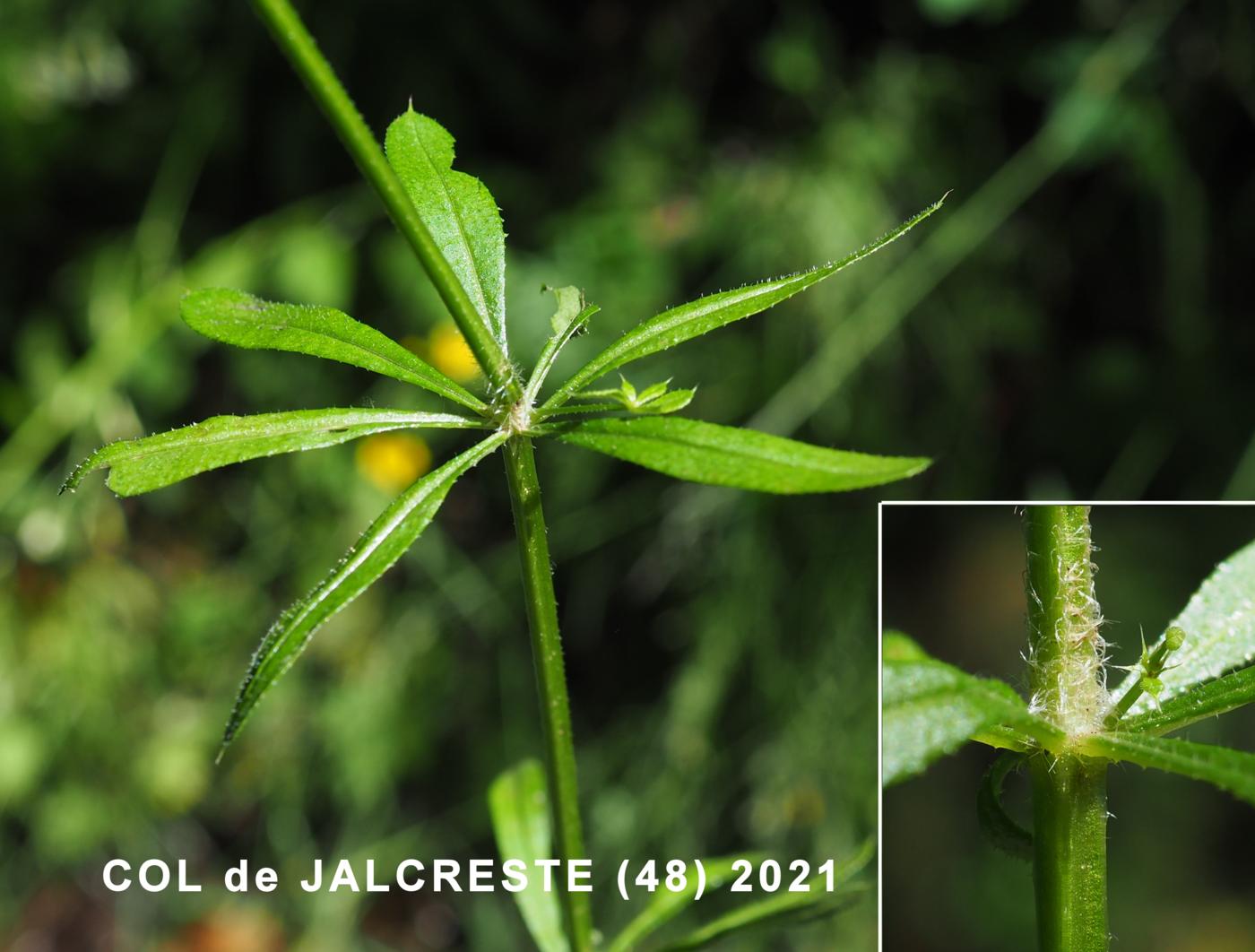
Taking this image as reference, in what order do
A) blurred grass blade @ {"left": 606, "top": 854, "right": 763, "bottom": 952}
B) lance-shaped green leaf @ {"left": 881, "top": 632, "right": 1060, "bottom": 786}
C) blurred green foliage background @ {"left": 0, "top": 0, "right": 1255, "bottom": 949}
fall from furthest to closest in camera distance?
blurred green foliage background @ {"left": 0, "top": 0, "right": 1255, "bottom": 949}
blurred grass blade @ {"left": 606, "top": 854, "right": 763, "bottom": 952}
lance-shaped green leaf @ {"left": 881, "top": 632, "right": 1060, "bottom": 786}

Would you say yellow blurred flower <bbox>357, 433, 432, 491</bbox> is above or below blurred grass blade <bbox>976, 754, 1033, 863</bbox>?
above

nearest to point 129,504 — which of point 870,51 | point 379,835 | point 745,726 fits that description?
point 379,835

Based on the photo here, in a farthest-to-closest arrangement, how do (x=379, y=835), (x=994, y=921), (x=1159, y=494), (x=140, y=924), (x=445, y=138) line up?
(x=140, y=924)
(x=379, y=835)
(x=1159, y=494)
(x=994, y=921)
(x=445, y=138)

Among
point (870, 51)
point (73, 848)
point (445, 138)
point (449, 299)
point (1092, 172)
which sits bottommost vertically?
point (449, 299)

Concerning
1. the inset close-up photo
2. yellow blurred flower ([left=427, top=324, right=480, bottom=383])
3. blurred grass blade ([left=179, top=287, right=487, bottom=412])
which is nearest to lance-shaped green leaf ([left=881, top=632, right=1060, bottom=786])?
the inset close-up photo

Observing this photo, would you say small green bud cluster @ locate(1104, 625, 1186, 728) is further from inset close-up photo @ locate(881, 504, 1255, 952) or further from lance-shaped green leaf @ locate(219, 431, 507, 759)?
lance-shaped green leaf @ locate(219, 431, 507, 759)

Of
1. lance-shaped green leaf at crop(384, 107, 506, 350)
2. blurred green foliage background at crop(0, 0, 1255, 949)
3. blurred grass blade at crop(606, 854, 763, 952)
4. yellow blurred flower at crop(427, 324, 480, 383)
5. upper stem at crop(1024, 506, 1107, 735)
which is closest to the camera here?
upper stem at crop(1024, 506, 1107, 735)

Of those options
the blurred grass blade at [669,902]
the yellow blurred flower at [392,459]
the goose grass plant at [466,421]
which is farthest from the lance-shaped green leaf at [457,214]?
the yellow blurred flower at [392,459]

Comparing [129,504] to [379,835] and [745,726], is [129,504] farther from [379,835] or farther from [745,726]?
[745,726]
